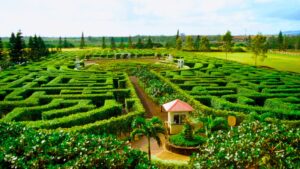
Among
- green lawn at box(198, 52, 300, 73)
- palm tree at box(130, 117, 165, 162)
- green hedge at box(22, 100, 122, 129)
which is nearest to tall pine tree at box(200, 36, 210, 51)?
green lawn at box(198, 52, 300, 73)

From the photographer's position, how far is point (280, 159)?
9.11 meters

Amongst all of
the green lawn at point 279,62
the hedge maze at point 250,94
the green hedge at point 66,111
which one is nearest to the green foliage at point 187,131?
the hedge maze at point 250,94

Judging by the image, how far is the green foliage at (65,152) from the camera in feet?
29.0

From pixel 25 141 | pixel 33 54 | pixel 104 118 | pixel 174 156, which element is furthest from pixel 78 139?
pixel 33 54

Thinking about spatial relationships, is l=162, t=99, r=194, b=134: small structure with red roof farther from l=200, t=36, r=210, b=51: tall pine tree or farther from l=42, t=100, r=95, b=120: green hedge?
l=200, t=36, r=210, b=51: tall pine tree

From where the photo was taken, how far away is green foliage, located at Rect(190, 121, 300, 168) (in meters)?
9.14

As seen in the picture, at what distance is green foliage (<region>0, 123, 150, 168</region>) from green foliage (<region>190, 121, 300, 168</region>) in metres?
2.03

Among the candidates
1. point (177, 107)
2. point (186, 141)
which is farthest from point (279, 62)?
point (186, 141)

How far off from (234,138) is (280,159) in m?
1.51

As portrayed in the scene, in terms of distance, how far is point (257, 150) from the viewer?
30.1 feet

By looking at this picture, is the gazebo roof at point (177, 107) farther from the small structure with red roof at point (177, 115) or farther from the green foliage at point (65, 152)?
the green foliage at point (65, 152)

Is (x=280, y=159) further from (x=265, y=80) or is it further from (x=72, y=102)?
(x=265, y=80)

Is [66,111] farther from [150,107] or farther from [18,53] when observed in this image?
[18,53]

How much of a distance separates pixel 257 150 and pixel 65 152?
5399mm
